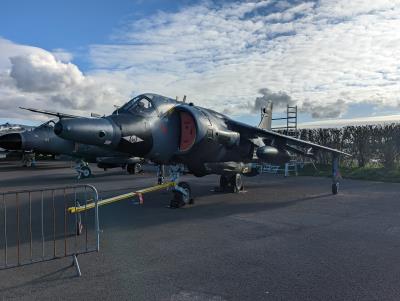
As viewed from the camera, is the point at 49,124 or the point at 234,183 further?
the point at 49,124

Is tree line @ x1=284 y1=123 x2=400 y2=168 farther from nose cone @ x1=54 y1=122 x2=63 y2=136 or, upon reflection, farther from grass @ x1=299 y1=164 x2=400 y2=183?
nose cone @ x1=54 y1=122 x2=63 y2=136

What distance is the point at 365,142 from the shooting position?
2041 centimetres

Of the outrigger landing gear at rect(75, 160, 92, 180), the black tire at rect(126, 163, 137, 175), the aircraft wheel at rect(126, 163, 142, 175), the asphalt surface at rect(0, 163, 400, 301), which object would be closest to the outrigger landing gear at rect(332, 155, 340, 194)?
the asphalt surface at rect(0, 163, 400, 301)

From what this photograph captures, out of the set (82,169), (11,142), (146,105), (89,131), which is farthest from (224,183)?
(11,142)

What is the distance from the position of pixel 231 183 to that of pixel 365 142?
11.1 meters

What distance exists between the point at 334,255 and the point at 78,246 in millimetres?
3903

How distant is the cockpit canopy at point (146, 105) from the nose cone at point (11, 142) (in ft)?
48.7

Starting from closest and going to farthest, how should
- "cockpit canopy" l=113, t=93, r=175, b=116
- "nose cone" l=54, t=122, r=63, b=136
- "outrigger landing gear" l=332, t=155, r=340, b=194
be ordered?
"nose cone" l=54, t=122, r=63, b=136 → "cockpit canopy" l=113, t=93, r=175, b=116 → "outrigger landing gear" l=332, t=155, r=340, b=194

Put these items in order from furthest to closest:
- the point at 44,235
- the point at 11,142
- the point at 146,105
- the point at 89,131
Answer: the point at 11,142
the point at 146,105
the point at 89,131
the point at 44,235

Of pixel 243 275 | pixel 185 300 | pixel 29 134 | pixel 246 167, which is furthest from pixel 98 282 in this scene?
pixel 29 134

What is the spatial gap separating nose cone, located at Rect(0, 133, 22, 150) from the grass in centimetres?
1614

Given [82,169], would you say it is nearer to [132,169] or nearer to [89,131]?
[132,169]

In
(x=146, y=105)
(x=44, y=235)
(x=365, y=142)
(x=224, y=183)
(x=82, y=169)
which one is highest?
(x=146, y=105)

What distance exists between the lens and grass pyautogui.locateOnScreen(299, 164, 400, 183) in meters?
17.3
